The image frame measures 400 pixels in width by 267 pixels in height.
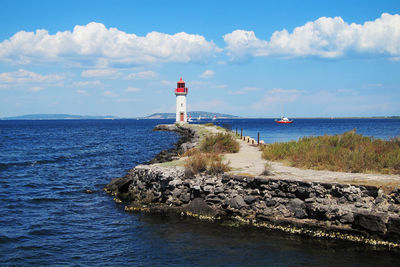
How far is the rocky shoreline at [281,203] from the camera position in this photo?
9.24 m

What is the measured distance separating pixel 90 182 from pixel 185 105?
55.2 meters

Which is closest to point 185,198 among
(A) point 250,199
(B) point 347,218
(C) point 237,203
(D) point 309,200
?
(C) point 237,203

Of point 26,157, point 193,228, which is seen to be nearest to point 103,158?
point 26,157

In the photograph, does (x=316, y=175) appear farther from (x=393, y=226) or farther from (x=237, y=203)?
(x=393, y=226)

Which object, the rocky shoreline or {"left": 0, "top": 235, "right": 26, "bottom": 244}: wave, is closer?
the rocky shoreline

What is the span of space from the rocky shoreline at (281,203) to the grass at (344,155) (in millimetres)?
2736

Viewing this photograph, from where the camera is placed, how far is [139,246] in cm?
952

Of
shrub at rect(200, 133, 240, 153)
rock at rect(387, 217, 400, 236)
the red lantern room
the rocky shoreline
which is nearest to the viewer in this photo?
rock at rect(387, 217, 400, 236)

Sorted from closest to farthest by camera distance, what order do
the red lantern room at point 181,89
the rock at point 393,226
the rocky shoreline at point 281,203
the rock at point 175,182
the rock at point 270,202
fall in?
the rock at point 393,226 < the rocky shoreline at point 281,203 < the rock at point 270,202 < the rock at point 175,182 < the red lantern room at point 181,89

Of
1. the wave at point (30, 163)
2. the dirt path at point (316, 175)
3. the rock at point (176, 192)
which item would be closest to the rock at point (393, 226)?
the dirt path at point (316, 175)

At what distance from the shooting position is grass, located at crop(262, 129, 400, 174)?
12281 mm

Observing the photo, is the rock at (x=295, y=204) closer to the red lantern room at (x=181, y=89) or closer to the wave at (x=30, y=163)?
the wave at (x=30, y=163)

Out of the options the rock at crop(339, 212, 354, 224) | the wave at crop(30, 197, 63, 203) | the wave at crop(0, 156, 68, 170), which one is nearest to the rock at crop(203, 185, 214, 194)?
the rock at crop(339, 212, 354, 224)

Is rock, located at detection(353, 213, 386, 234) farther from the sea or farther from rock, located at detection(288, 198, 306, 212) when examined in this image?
rock, located at detection(288, 198, 306, 212)
